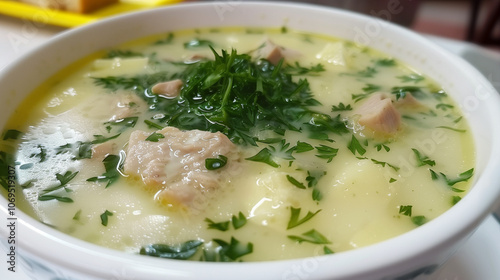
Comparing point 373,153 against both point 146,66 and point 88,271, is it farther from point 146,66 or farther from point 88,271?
point 146,66

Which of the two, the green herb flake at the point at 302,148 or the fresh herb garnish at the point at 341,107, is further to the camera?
the fresh herb garnish at the point at 341,107

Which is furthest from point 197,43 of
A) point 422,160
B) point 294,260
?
point 294,260

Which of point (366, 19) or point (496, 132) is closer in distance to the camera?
point (496, 132)

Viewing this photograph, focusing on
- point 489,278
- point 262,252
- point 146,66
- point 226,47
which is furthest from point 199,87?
point 489,278

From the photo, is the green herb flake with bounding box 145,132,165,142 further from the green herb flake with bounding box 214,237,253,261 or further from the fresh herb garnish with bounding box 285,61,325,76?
the fresh herb garnish with bounding box 285,61,325,76

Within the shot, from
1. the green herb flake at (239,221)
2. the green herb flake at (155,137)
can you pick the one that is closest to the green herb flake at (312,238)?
the green herb flake at (239,221)

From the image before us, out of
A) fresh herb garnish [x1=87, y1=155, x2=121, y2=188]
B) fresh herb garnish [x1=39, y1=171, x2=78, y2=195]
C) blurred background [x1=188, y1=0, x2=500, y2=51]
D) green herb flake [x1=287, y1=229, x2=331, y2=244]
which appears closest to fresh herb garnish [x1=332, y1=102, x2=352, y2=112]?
green herb flake [x1=287, y1=229, x2=331, y2=244]

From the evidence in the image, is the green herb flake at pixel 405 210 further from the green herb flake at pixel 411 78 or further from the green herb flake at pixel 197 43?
the green herb flake at pixel 197 43
